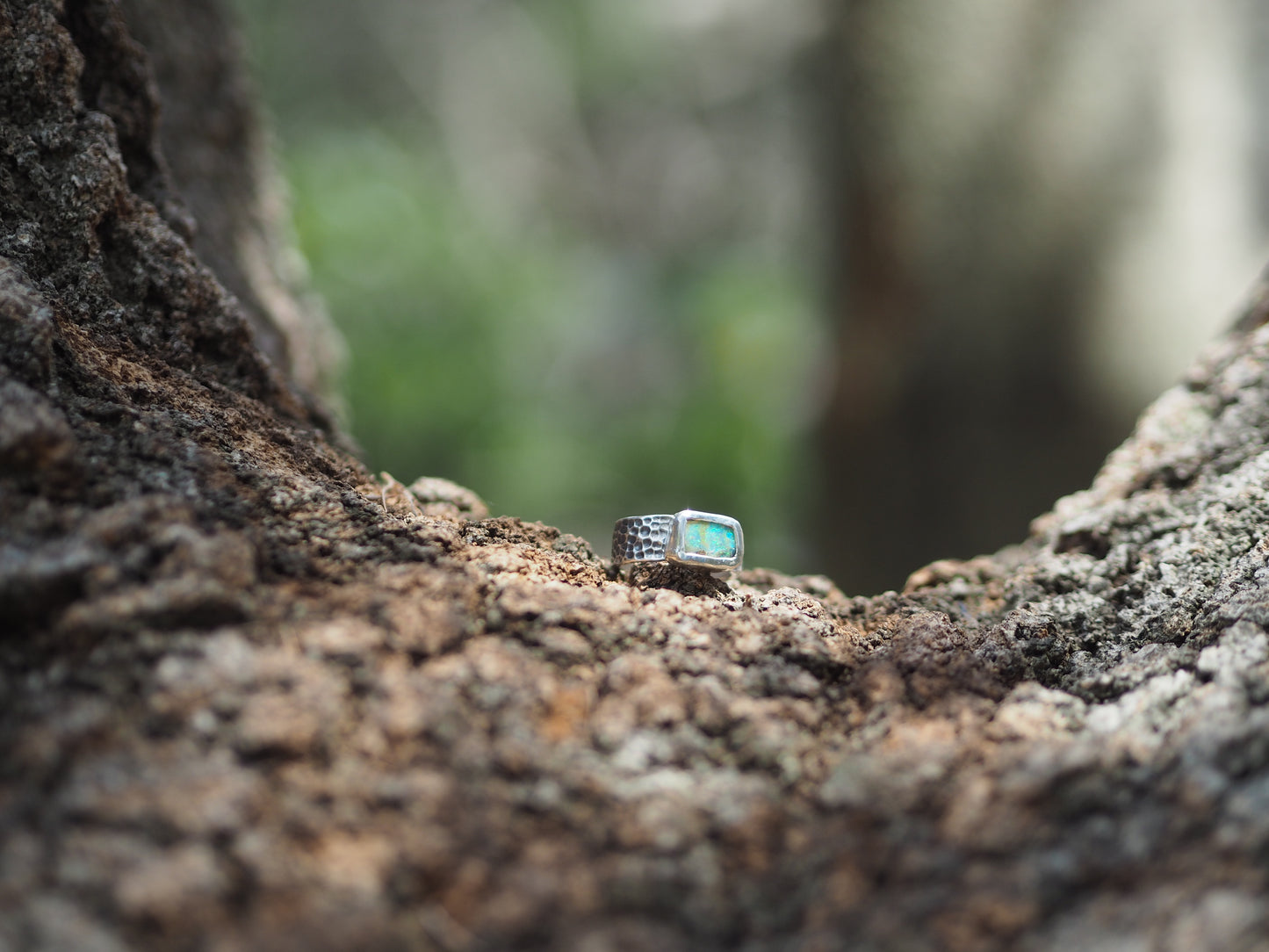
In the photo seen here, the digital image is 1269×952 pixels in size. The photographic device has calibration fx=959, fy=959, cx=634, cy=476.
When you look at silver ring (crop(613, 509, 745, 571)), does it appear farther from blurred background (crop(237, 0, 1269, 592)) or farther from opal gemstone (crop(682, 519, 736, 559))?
blurred background (crop(237, 0, 1269, 592))

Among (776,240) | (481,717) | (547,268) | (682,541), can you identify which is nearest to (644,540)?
(682,541)

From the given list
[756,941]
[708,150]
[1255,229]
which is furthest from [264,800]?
[708,150]

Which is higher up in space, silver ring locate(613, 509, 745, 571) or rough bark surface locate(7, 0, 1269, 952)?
silver ring locate(613, 509, 745, 571)

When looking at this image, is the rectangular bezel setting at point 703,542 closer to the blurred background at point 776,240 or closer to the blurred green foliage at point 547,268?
the blurred background at point 776,240

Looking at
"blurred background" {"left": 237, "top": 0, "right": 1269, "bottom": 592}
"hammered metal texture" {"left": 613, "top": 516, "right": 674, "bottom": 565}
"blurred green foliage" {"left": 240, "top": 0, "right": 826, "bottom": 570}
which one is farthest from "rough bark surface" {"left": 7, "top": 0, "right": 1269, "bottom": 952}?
"blurred green foliage" {"left": 240, "top": 0, "right": 826, "bottom": 570}

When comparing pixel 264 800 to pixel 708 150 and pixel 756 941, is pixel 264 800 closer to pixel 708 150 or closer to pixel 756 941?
pixel 756 941

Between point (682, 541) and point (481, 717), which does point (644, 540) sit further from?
point (481, 717)

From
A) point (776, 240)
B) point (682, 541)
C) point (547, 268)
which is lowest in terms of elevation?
point (682, 541)

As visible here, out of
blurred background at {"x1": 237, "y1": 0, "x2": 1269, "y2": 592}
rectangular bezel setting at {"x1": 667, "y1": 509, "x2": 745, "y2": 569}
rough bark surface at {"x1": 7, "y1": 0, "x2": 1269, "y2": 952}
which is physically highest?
blurred background at {"x1": 237, "y1": 0, "x2": 1269, "y2": 592}

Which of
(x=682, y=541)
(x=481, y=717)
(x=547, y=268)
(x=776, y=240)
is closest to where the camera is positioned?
(x=481, y=717)
